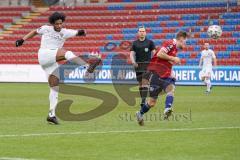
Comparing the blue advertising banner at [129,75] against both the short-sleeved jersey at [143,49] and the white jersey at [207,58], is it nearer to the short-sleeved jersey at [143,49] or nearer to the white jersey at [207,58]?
the white jersey at [207,58]

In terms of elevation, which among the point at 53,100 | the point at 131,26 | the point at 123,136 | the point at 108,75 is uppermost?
the point at 131,26

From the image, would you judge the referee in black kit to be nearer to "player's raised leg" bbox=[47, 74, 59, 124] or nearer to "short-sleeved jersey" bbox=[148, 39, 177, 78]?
"short-sleeved jersey" bbox=[148, 39, 177, 78]

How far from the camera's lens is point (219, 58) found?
1494 inches

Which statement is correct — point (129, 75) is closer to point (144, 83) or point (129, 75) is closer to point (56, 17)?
point (144, 83)

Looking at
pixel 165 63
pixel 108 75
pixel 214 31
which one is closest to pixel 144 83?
pixel 165 63

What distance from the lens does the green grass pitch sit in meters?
9.81

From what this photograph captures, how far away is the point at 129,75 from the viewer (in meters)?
35.9

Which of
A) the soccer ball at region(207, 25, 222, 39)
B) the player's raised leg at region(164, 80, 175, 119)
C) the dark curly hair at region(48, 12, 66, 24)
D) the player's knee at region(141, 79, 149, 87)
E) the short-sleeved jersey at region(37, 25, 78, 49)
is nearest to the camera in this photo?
the dark curly hair at region(48, 12, 66, 24)

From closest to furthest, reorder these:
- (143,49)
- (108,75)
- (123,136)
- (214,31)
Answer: (123,136) → (143,49) → (108,75) → (214,31)

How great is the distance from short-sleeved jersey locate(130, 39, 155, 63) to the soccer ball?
21558mm

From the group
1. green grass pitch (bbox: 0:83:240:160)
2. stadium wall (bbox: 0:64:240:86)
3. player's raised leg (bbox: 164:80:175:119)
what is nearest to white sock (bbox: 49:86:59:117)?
green grass pitch (bbox: 0:83:240:160)

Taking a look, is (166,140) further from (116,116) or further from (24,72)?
(24,72)

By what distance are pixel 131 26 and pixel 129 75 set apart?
9.21m

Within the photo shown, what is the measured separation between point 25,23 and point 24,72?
35.3ft
